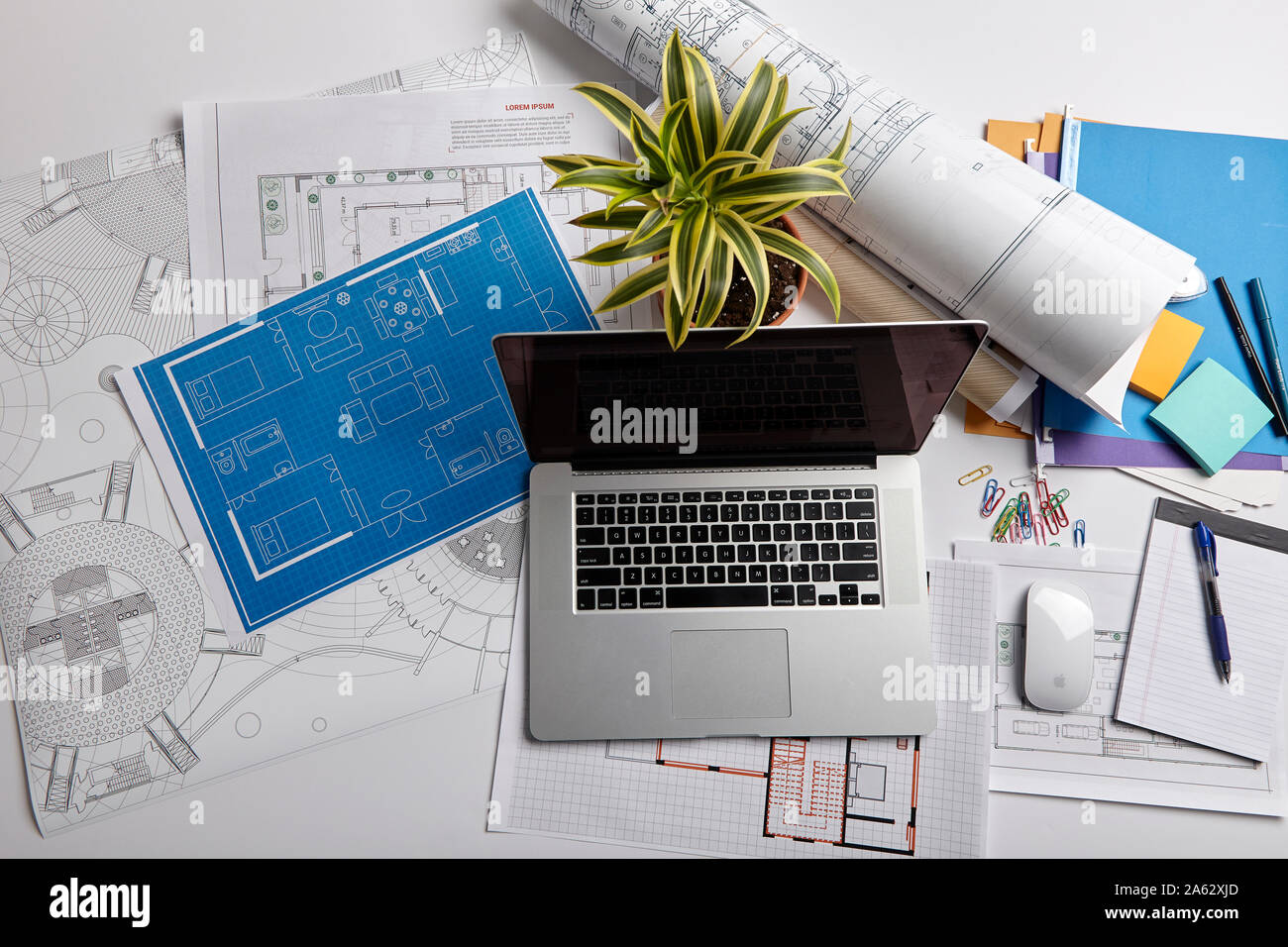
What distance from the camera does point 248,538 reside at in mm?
937

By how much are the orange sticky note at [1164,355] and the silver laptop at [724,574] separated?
0.30 metres

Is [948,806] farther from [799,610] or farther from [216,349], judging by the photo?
[216,349]

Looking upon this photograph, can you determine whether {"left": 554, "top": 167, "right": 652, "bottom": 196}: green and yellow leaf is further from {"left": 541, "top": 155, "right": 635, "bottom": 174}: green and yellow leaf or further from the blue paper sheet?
the blue paper sheet

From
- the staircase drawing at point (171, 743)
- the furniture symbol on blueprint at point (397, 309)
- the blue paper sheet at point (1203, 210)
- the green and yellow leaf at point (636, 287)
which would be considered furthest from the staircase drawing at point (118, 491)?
the blue paper sheet at point (1203, 210)

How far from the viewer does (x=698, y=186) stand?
0.68 meters

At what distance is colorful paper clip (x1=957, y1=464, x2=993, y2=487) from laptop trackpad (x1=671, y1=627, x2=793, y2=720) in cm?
30

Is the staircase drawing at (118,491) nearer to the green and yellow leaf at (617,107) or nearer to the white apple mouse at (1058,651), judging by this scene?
the green and yellow leaf at (617,107)

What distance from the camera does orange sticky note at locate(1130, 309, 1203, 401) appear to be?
92 centimetres

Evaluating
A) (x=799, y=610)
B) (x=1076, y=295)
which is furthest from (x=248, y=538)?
(x=1076, y=295)

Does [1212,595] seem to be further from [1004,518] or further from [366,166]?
[366,166]

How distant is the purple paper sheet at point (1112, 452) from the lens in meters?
0.93

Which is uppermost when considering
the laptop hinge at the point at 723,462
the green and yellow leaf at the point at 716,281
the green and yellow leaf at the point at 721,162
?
the green and yellow leaf at the point at 721,162

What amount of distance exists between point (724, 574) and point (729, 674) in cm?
12
